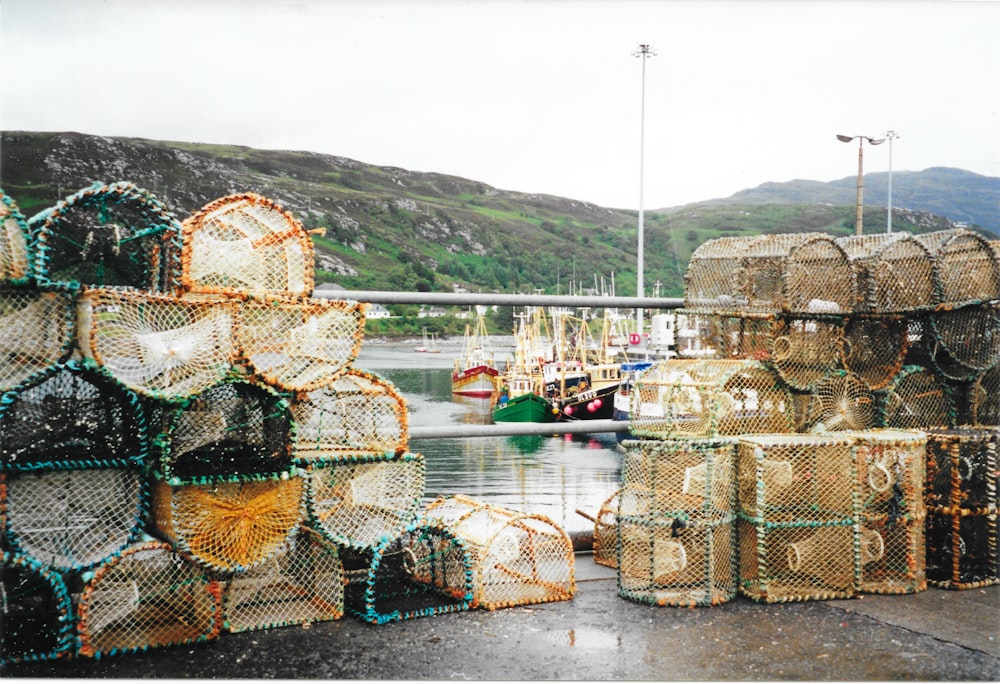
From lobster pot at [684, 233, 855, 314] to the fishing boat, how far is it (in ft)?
57.4

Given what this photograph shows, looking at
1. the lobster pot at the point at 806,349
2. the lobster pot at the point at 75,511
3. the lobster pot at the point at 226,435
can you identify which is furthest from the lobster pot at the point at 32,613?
the lobster pot at the point at 806,349

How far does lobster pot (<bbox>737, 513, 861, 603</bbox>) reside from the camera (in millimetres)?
4223

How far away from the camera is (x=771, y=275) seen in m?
5.16

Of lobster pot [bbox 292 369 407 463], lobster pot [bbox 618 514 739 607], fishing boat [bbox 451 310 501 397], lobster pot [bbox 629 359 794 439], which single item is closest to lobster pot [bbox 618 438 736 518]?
lobster pot [bbox 618 514 739 607]

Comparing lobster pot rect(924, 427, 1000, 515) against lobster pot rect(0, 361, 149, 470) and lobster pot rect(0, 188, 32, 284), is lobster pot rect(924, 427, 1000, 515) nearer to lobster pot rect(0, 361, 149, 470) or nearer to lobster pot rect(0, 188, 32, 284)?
lobster pot rect(0, 361, 149, 470)

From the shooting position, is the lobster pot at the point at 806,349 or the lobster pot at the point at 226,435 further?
the lobster pot at the point at 806,349

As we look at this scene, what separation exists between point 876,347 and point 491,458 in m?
11.2

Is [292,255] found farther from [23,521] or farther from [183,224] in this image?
[23,521]

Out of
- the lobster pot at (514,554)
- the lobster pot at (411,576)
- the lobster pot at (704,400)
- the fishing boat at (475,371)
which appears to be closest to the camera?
the lobster pot at (411,576)

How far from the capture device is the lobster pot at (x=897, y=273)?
5.00m

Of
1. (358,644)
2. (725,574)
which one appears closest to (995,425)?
(725,574)

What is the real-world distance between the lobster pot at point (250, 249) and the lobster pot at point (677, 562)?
6.26ft

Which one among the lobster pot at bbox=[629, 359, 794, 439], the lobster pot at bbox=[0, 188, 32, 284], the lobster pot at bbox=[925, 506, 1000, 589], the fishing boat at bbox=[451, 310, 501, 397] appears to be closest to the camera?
the lobster pot at bbox=[0, 188, 32, 284]

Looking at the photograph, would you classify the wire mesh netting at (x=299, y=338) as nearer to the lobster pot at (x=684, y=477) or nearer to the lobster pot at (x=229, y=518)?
the lobster pot at (x=229, y=518)
